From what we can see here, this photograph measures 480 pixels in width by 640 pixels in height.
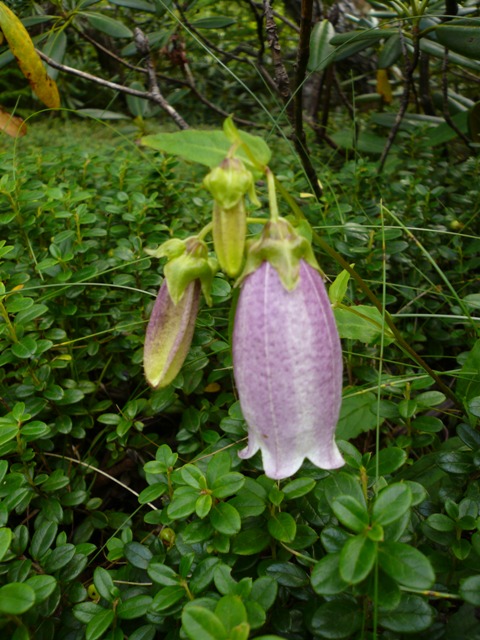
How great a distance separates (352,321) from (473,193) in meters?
1.06

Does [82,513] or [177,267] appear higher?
[177,267]

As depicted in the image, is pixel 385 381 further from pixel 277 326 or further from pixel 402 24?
pixel 402 24

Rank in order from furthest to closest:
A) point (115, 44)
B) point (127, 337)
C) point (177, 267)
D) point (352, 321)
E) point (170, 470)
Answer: point (115, 44), point (127, 337), point (352, 321), point (170, 470), point (177, 267)

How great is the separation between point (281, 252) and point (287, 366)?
0.54ft

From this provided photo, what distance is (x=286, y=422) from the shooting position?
794mm

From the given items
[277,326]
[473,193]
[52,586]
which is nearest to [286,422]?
[277,326]

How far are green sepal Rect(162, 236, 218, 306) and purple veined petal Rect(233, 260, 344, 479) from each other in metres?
0.13

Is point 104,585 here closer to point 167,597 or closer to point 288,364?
point 167,597

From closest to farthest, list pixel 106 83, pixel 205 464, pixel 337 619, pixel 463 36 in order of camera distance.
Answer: pixel 337 619
pixel 205 464
pixel 463 36
pixel 106 83

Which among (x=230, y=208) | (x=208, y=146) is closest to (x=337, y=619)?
(x=230, y=208)

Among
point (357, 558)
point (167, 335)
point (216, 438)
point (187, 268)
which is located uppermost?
point (187, 268)

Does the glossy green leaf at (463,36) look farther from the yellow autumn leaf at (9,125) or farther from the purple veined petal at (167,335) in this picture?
the yellow autumn leaf at (9,125)

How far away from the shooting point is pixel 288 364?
0.77 meters

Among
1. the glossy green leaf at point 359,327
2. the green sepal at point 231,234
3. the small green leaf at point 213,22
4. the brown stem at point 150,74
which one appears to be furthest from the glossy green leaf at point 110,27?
the green sepal at point 231,234
